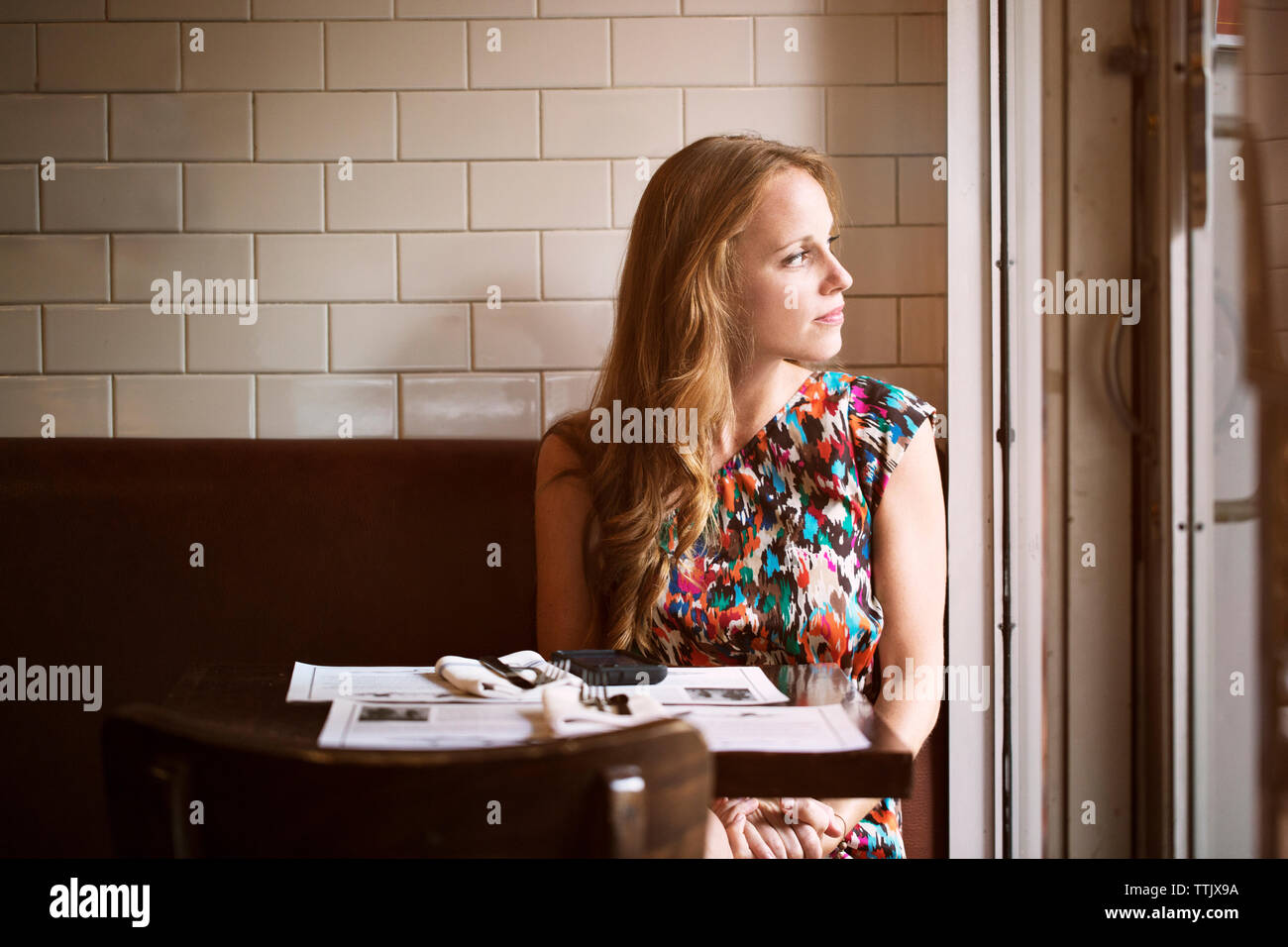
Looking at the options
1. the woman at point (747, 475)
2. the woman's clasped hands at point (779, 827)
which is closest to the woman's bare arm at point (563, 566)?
the woman at point (747, 475)

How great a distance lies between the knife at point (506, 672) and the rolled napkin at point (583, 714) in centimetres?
4

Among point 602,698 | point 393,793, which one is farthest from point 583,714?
A: point 393,793

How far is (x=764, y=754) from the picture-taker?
0.55 m

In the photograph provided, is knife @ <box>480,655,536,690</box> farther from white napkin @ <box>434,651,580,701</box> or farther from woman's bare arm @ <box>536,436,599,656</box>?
woman's bare arm @ <box>536,436,599,656</box>

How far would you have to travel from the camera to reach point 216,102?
1.09 m

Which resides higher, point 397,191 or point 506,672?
point 397,191

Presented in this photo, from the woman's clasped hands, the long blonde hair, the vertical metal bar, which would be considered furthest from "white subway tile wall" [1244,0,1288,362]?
the woman's clasped hands

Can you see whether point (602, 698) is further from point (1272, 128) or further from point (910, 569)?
point (1272, 128)

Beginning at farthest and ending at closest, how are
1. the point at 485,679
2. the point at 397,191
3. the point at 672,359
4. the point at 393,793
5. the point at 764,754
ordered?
the point at 397,191 → the point at 672,359 → the point at 485,679 → the point at 764,754 → the point at 393,793

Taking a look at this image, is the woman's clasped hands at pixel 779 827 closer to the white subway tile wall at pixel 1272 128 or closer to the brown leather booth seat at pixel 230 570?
the brown leather booth seat at pixel 230 570

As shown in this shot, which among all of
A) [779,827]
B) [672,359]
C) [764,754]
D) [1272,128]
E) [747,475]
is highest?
[1272,128]

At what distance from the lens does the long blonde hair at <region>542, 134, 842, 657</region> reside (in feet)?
3.17

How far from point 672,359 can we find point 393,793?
69 cm

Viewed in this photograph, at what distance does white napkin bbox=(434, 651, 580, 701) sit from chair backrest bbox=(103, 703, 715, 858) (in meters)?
0.20
